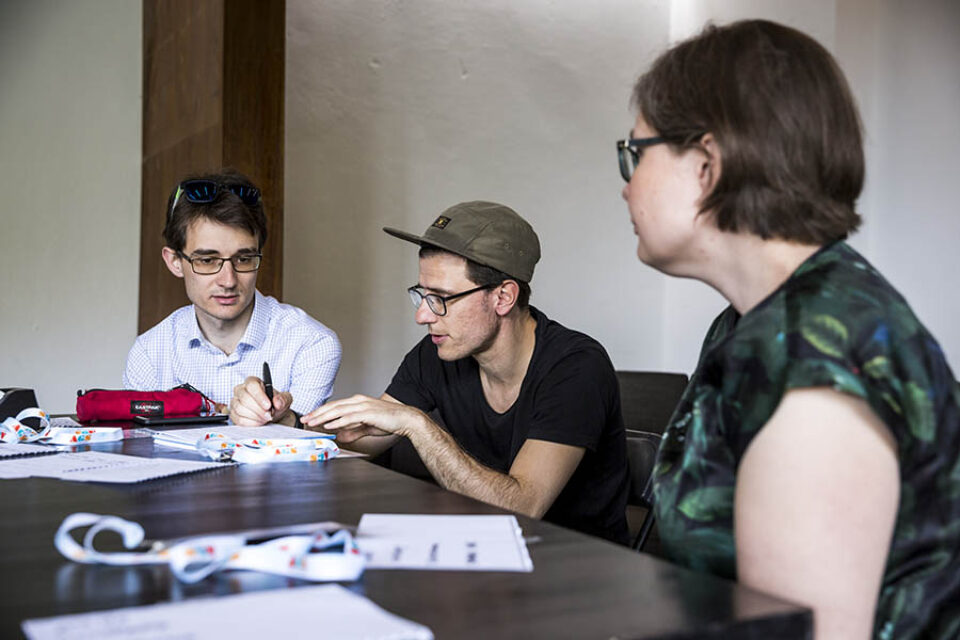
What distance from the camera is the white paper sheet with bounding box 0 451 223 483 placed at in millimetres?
1305

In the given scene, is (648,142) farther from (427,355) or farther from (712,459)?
(427,355)

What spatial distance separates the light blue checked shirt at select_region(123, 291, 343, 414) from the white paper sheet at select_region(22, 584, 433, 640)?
5.73ft

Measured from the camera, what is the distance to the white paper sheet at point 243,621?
64 cm

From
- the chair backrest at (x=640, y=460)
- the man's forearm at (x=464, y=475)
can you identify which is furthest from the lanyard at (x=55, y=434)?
the chair backrest at (x=640, y=460)

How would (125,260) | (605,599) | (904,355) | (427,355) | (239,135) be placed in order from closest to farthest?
(605,599), (904,355), (427,355), (239,135), (125,260)

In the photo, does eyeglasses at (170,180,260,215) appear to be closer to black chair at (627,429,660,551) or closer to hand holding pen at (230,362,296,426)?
hand holding pen at (230,362,296,426)

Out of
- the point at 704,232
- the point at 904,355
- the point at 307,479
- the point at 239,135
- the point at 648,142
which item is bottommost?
the point at 307,479

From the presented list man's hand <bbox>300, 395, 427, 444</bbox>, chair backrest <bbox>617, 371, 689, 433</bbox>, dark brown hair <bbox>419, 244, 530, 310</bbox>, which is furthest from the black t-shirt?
chair backrest <bbox>617, 371, 689, 433</bbox>

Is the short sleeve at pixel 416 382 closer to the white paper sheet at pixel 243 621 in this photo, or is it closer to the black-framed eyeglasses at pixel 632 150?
the black-framed eyeglasses at pixel 632 150

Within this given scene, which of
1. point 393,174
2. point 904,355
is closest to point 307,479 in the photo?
point 904,355

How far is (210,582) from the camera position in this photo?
2.56 feet

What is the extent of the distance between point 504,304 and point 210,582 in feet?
4.39

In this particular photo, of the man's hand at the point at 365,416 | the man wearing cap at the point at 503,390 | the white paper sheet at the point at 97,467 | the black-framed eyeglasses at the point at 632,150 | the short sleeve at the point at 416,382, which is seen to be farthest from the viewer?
the short sleeve at the point at 416,382

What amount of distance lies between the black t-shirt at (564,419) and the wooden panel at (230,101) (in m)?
1.13
